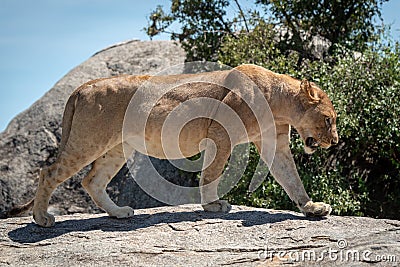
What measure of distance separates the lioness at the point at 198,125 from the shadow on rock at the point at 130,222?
14cm

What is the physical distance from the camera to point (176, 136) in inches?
267

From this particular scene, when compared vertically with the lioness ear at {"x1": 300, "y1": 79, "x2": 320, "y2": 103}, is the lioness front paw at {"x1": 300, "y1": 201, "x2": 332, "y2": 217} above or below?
below

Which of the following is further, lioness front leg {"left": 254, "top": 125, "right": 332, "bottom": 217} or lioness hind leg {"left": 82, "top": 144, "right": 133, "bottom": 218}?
lioness hind leg {"left": 82, "top": 144, "right": 133, "bottom": 218}

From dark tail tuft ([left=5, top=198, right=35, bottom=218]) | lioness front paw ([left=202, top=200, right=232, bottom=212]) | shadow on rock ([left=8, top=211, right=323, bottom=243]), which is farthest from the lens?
dark tail tuft ([left=5, top=198, right=35, bottom=218])

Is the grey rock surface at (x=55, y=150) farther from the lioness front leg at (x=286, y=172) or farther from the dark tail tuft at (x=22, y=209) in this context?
the lioness front leg at (x=286, y=172)

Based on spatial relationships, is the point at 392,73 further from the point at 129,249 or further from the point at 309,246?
the point at 129,249

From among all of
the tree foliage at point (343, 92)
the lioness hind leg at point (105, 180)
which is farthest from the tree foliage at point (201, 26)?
the lioness hind leg at point (105, 180)

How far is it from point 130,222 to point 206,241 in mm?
1209

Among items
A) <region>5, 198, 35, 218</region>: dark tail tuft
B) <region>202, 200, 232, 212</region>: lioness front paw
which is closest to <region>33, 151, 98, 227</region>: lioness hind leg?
<region>5, 198, 35, 218</region>: dark tail tuft

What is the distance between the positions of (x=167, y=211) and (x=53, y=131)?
6.22m

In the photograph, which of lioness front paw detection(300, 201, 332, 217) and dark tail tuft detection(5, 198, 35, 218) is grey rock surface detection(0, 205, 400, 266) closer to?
lioness front paw detection(300, 201, 332, 217)

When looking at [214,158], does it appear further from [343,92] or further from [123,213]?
[343,92]

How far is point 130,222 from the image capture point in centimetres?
682

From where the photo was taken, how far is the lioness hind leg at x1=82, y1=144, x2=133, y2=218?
7059 millimetres
